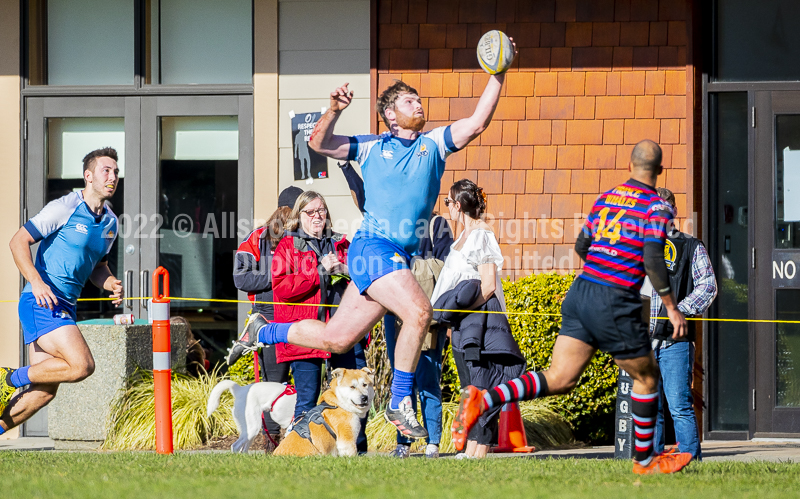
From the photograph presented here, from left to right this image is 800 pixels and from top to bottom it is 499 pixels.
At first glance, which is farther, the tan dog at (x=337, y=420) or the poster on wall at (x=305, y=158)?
Result: the poster on wall at (x=305, y=158)

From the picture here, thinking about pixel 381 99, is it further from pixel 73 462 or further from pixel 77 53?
pixel 77 53

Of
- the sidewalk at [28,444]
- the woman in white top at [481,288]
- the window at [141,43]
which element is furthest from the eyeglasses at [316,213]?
the sidewalk at [28,444]

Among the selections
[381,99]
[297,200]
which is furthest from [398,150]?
[297,200]

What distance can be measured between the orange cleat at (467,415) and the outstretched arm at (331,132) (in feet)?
5.49

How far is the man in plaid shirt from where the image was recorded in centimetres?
624

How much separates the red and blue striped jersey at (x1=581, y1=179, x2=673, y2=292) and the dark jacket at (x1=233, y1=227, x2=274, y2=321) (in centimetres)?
287

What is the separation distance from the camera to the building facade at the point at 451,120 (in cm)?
851

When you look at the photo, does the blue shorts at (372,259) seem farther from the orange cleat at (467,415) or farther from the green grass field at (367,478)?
the green grass field at (367,478)

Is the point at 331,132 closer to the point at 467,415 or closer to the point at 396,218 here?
the point at 396,218

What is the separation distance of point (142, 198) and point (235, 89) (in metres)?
1.45

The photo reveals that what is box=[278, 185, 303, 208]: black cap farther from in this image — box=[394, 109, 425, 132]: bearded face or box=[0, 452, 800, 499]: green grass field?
box=[0, 452, 800, 499]: green grass field

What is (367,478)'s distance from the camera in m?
4.61

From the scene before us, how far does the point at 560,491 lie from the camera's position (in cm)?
423

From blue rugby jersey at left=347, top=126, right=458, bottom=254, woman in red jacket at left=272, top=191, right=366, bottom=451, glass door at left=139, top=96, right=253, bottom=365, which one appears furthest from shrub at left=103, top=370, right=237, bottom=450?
blue rugby jersey at left=347, top=126, right=458, bottom=254
